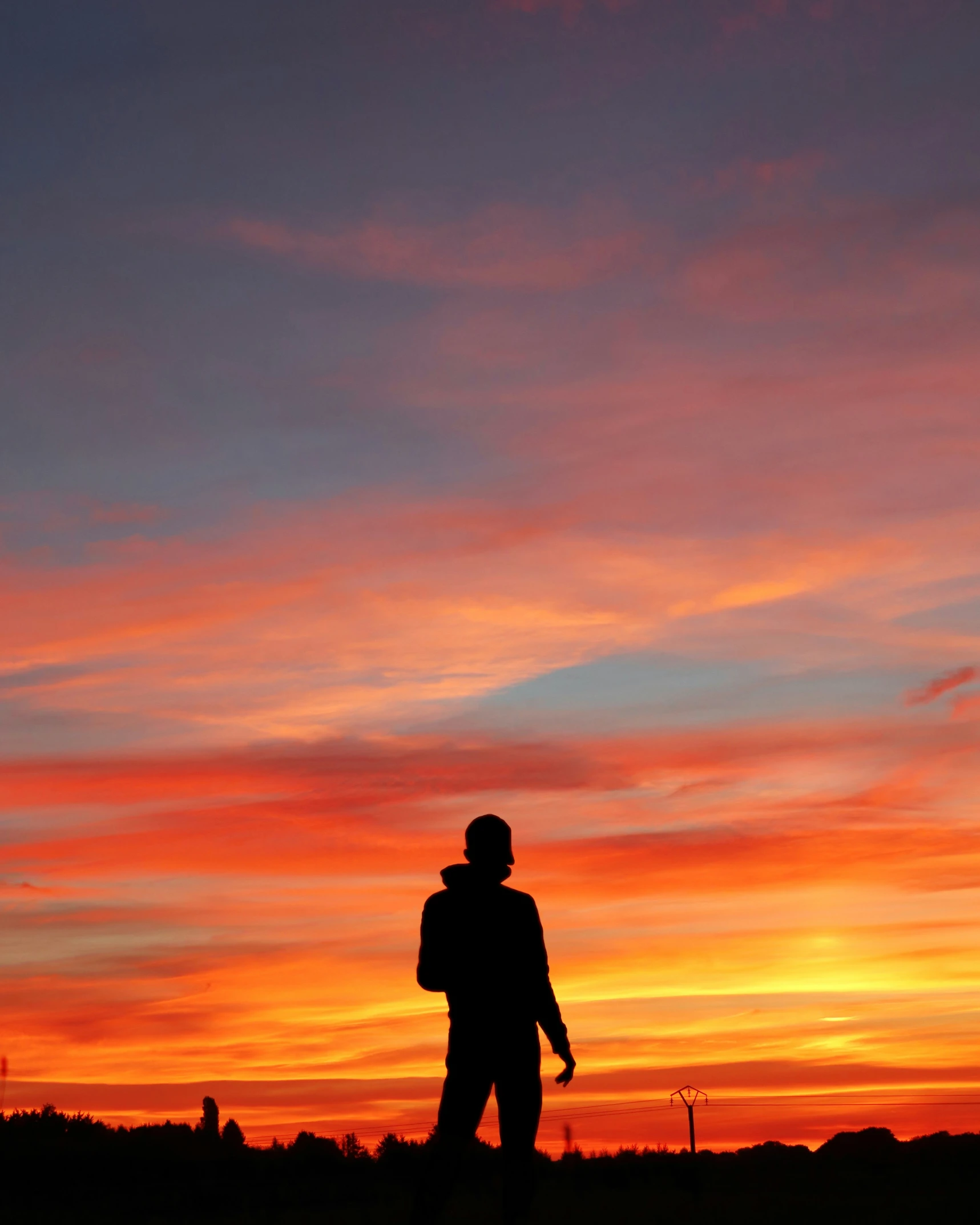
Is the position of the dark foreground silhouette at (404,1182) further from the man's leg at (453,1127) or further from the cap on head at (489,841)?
the cap on head at (489,841)

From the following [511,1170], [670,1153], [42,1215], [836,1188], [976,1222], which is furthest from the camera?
[670,1153]

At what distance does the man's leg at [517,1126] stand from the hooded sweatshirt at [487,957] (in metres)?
0.19

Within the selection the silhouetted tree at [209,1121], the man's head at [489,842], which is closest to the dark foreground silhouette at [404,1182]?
the silhouetted tree at [209,1121]

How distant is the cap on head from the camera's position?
313 inches

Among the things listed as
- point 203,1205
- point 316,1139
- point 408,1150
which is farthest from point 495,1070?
point 316,1139

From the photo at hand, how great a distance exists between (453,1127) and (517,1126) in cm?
38

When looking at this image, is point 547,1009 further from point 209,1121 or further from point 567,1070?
point 209,1121

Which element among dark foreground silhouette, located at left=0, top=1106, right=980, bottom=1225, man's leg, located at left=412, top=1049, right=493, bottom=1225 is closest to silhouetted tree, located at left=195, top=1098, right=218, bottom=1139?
dark foreground silhouette, located at left=0, top=1106, right=980, bottom=1225

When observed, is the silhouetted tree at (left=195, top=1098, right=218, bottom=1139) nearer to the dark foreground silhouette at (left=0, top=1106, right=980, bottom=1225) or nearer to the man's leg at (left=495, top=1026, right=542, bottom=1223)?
the dark foreground silhouette at (left=0, top=1106, right=980, bottom=1225)

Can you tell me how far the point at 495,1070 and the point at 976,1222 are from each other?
15.2ft

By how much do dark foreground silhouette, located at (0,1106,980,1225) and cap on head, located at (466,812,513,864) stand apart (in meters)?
4.32

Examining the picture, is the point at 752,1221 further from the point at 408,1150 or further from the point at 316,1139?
the point at 316,1139

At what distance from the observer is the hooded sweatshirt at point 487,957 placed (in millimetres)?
7895

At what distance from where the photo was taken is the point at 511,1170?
777cm
